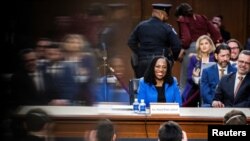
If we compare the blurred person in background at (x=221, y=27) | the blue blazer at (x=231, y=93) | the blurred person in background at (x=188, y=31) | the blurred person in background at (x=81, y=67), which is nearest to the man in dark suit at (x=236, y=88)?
the blue blazer at (x=231, y=93)


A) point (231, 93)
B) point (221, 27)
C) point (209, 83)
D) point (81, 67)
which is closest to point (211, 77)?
point (209, 83)

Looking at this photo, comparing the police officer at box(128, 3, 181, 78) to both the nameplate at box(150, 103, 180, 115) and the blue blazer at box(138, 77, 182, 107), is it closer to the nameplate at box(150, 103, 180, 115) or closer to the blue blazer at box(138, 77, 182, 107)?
the blue blazer at box(138, 77, 182, 107)

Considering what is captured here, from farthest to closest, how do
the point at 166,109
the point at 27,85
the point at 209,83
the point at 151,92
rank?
the point at 209,83
the point at 151,92
the point at 166,109
the point at 27,85

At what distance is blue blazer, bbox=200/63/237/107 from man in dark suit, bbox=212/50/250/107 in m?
0.11

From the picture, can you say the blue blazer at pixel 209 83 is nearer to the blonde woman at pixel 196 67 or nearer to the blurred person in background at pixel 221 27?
the blonde woman at pixel 196 67

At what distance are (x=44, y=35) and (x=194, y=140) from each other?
3.44 feet

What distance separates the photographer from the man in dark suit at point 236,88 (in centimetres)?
143

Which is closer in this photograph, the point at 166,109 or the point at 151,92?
the point at 166,109

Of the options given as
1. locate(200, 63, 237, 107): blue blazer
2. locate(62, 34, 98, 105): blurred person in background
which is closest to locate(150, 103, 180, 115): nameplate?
locate(200, 63, 237, 107): blue blazer

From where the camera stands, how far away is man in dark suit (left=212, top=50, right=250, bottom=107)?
1.43 m

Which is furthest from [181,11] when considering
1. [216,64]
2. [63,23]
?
[63,23]

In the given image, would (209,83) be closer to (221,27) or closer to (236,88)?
(236,88)

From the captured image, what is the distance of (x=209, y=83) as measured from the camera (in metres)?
1.65

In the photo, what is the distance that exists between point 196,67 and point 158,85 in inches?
10.9
